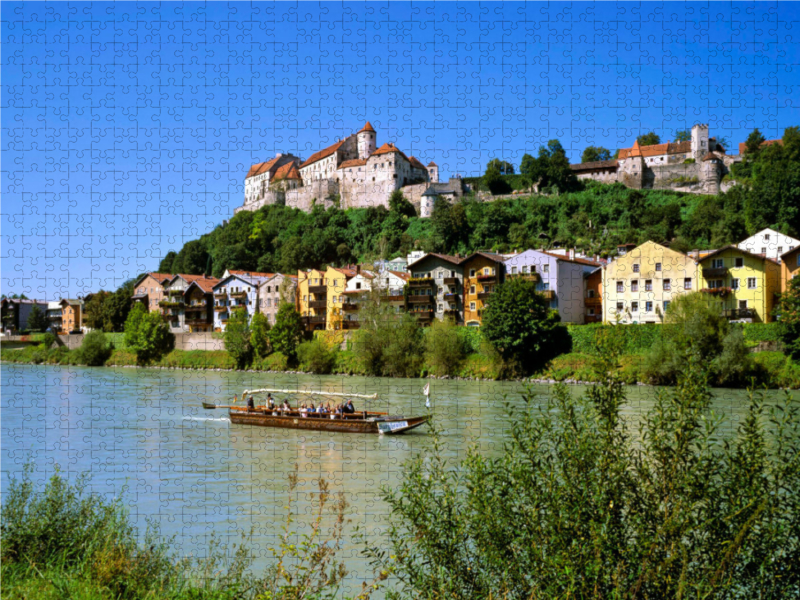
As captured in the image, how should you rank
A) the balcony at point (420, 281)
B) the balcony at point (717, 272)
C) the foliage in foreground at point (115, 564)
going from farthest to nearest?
the balcony at point (420, 281)
the balcony at point (717, 272)
the foliage in foreground at point (115, 564)

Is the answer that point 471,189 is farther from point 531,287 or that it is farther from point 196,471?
point 196,471

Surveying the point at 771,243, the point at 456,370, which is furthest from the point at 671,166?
the point at 456,370

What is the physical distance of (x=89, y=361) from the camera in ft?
177

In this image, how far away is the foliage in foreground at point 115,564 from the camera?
7074mm

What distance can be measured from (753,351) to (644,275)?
387 inches

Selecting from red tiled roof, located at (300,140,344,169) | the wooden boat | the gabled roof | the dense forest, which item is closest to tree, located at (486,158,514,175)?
the dense forest

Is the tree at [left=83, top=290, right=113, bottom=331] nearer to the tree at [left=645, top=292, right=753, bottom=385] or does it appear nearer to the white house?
the tree at [left=645, top=292, right=753, bottom=385]

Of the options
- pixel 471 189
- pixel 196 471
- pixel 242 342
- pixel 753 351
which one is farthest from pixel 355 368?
pixel 471 189

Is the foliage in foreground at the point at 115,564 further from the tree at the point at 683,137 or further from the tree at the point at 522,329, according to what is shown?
the tree at the point at 683,137

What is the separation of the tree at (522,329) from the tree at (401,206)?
50.1 meters

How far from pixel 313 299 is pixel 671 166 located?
5348cm

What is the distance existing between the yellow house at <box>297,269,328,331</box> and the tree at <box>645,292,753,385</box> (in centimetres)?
3089

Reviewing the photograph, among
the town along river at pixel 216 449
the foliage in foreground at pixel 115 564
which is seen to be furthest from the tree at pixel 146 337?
the foliage in foreground at pixel 115 564

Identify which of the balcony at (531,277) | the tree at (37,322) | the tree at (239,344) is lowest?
the tree at (239,344)
